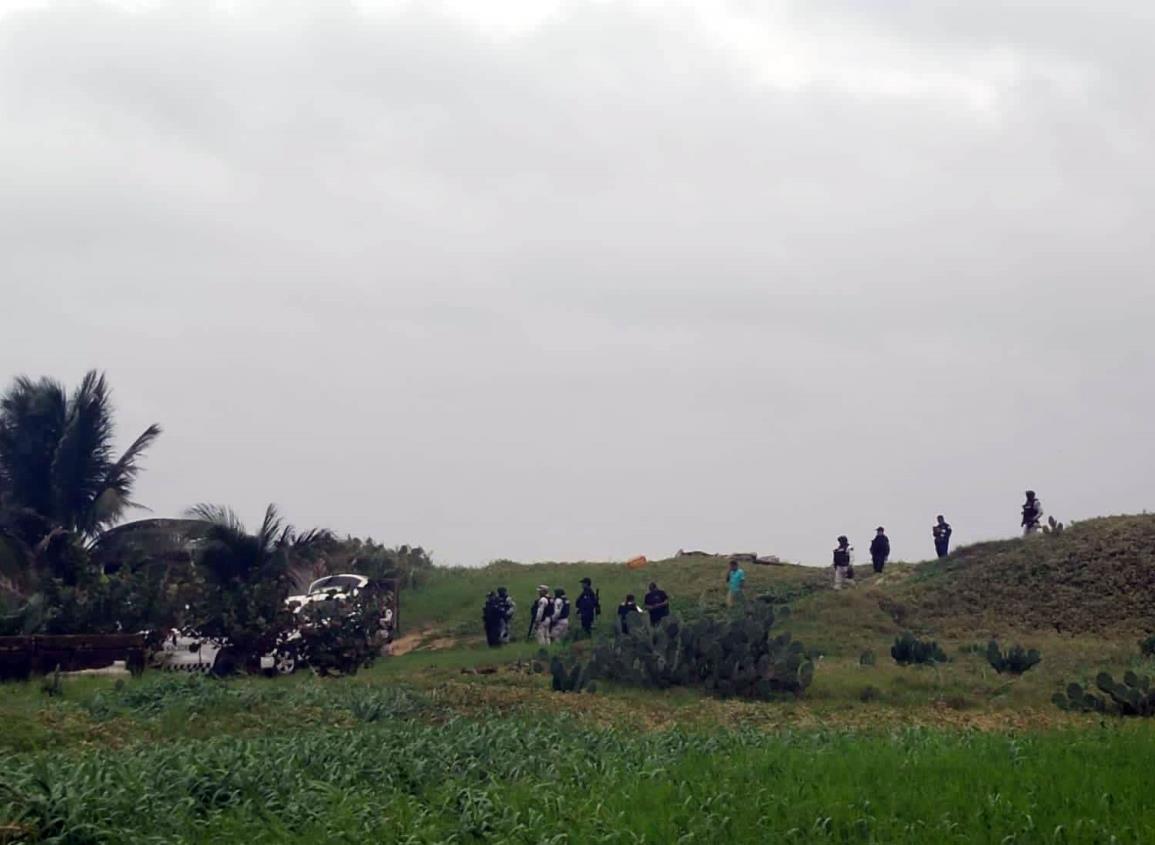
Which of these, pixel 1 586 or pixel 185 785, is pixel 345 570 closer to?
pixel 1 586

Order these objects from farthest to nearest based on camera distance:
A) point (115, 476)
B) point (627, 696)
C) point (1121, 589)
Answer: point (1121, 589), point (115, 476), point (627, 696)

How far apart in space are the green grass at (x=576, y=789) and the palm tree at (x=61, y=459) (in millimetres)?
17430

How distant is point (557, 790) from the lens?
11.1 metres

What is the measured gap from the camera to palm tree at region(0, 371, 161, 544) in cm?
2967

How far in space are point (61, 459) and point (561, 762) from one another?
66.8ft

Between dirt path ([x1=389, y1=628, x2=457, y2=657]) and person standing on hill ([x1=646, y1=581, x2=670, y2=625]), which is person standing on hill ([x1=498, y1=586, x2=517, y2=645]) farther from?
person standing on hill ([x1=646, y1=581, x2=670, y2=625])

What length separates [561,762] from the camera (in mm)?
12305

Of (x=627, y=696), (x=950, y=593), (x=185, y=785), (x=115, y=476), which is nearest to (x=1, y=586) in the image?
(x=115, y=476)

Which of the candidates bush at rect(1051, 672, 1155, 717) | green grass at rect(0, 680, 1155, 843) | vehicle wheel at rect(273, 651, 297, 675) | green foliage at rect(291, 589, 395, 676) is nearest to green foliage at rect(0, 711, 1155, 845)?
green grass at rect(0, 680, 1155, 843)

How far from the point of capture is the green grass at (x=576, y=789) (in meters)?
9.74

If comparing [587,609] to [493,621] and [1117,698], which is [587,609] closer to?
[493,621]

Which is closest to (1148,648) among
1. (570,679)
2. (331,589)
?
(570,679)

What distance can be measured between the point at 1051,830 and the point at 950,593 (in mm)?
25001

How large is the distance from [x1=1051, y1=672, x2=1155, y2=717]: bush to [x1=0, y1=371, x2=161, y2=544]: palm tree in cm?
1983
